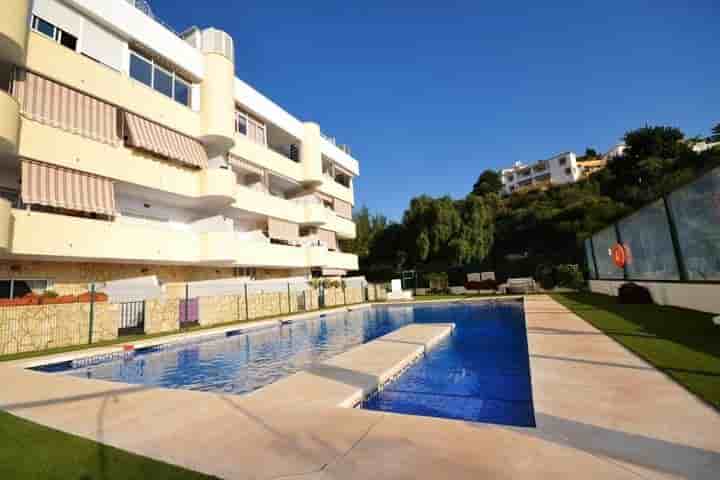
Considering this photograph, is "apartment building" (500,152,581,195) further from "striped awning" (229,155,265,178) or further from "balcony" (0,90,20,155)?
"balcony" (0,90,20,155)

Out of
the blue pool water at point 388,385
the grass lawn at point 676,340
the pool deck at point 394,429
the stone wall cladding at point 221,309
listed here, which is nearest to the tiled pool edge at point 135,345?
the blue pool water at point 388,385

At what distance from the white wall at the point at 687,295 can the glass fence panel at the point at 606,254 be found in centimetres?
375

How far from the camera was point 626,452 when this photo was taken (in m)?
2.96

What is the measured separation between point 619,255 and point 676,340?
12.0 m

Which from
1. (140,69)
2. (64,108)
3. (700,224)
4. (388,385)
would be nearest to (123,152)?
(64,108)

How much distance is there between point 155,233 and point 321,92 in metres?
Answer: 15.7

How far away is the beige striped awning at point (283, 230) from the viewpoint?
23.5 metres

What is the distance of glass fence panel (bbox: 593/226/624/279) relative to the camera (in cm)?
1830

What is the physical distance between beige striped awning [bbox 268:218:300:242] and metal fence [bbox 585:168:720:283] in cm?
1866

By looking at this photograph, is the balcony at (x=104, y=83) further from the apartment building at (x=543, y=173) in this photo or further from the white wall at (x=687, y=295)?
the apartment building at (x=543, y=173)

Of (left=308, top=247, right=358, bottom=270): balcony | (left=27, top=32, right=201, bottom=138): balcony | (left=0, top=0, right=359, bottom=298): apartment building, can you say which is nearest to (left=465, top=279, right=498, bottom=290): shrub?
(left=308, top=247, right=358, bottom=270): balcony

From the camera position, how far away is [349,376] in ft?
20.8

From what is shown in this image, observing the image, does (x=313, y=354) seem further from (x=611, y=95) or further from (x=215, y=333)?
(x=611, y=95)

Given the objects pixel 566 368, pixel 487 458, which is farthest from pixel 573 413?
pixel 566 368
